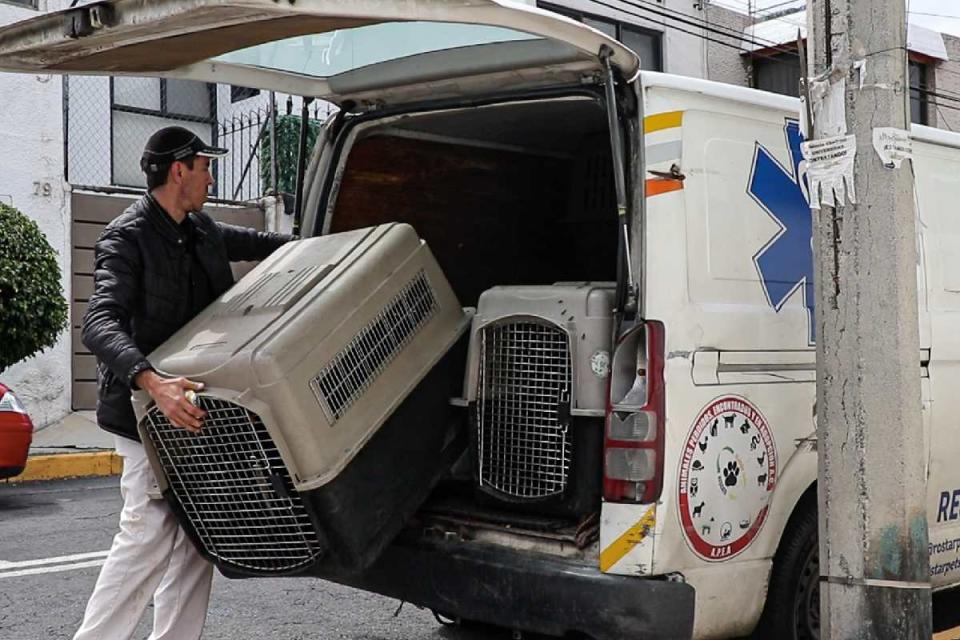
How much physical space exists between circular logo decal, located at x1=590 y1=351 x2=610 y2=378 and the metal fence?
9.67 metres

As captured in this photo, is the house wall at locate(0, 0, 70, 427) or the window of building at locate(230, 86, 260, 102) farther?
the window of building at locate(230, 86, 260, 102)

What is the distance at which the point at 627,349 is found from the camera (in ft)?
11.8

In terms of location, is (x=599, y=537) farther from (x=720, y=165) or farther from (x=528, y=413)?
(x=720, y=165)

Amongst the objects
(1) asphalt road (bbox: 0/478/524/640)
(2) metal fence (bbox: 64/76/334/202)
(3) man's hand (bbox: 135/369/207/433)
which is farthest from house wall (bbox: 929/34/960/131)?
(3) man's hand (bbox: 135/369/207/433)

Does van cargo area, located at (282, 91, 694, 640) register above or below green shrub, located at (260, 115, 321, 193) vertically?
below

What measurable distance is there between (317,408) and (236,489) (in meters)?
0.42

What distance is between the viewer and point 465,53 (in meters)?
4.21

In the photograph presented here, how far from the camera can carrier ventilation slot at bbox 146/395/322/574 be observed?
3.58 metres

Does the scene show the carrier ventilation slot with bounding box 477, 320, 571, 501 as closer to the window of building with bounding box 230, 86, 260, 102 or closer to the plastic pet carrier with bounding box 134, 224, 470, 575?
the plastic pet carrier with bounding box 134, 224, 470, 575

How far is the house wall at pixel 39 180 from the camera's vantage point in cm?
1188

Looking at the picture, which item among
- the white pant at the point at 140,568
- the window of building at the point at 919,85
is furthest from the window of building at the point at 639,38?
the white pant at the point at 140,568

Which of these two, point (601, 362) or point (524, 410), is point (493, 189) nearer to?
point (524, 410)

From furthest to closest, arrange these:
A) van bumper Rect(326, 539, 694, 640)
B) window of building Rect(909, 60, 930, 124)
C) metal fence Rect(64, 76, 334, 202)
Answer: window of building Rect(909, 60, 930, 124), metal fence Rect(64, 76, 334, 202), van bumper Rect(326, 539, 694, 640)

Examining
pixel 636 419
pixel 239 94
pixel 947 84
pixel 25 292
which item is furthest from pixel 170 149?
pixel 947 84
